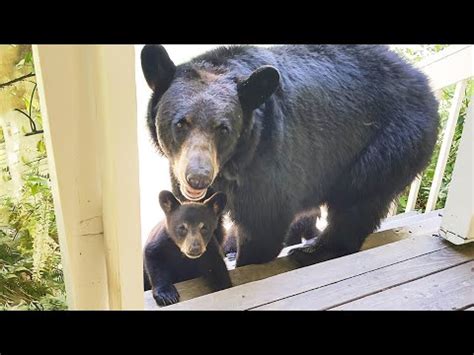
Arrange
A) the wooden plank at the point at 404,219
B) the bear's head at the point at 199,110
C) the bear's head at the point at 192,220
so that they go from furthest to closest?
1. the wooden plank at the point at 404,219
2. the bear's head at the point at 192,220
3. the bear's head at the point at 199,110

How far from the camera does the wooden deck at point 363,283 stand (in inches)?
50.5

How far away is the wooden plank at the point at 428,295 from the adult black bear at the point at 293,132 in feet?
0.56

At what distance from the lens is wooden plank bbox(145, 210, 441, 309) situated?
1276 mm

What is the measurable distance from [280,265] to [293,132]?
15.3 inches

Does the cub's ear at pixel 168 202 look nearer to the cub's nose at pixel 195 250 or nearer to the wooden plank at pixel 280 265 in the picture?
the cub's nose at pixel 195 250

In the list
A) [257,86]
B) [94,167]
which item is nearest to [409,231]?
[257,86]

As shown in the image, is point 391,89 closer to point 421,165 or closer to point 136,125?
point 421,165

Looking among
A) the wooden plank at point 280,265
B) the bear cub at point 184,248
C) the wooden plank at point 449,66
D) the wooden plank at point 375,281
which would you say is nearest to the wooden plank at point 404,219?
the wooden plank at point 280,265

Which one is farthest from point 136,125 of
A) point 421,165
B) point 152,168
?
point 421,165

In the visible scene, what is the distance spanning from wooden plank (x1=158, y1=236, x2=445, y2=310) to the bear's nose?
34 cm

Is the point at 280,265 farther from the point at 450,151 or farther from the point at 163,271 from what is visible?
the point at 450,151
